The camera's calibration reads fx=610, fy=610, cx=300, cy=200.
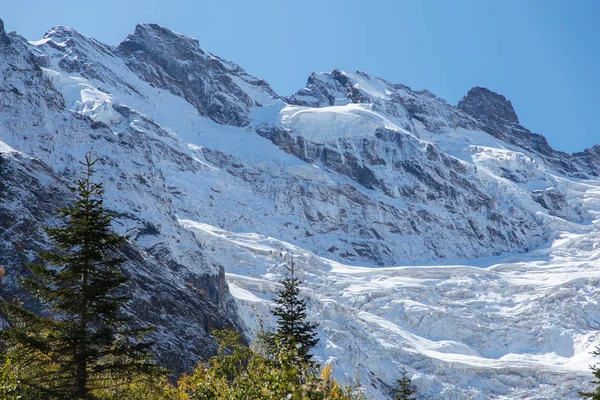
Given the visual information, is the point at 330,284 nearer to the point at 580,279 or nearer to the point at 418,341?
the point at 418,341

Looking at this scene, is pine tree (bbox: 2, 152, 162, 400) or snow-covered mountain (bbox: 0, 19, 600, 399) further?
snow-covered mountain (bbox: 0, 19, 600, 399)

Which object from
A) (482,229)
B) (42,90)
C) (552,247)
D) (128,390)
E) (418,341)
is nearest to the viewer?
(128,390)

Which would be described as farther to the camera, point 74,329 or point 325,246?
point 325,246

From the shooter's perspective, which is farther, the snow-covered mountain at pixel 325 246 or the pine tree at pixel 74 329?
the snow-covered mountain at pixel 325 246

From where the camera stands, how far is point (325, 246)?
161 m

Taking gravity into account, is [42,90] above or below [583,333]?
above

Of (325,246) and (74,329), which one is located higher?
(325,246)

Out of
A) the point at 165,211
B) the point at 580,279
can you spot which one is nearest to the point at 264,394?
the point at 165,211

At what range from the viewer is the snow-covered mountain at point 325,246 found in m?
62.9

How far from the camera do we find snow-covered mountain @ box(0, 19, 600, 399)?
62875mm

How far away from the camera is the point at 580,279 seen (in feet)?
417

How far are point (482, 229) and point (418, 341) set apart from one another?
282 feet

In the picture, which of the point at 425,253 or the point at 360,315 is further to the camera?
the point at 425,253

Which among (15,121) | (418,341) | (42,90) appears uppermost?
(42,90)
